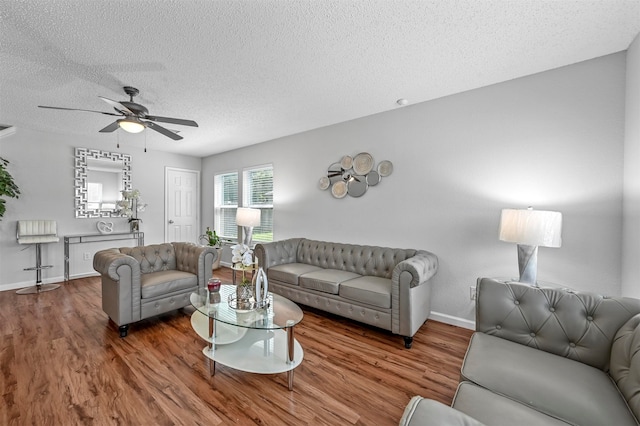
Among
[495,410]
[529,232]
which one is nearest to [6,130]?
[495,410]

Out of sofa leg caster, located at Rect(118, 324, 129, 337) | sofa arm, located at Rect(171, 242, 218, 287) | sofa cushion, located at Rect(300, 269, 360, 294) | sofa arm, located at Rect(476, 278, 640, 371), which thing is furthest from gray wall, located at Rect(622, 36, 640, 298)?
sofa leg caster, located at Rect(118, 324, 129, 337)

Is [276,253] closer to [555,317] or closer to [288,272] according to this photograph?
[288,272]

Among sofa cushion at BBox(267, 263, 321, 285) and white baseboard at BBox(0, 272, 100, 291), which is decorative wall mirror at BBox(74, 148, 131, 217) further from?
sofa cushion at BBox(267, 263, 321, 285)

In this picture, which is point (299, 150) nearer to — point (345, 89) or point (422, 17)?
point (345, 89)

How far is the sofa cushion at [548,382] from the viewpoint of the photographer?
1.05 meters

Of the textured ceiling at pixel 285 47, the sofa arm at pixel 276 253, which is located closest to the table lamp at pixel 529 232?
the textured ceiling at pixel 285 47

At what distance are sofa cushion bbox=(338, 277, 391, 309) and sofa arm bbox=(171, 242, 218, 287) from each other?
5.58ft

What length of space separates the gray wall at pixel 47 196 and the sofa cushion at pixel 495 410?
574 centimetres

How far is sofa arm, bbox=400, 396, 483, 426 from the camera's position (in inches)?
29.8

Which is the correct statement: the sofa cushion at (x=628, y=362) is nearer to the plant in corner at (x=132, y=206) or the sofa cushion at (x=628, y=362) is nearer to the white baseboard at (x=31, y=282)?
the plant in corner at (x=132, y=206)

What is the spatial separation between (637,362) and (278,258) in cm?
329

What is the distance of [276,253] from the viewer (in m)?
3.71

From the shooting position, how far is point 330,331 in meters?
2.76

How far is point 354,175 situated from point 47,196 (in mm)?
5251
